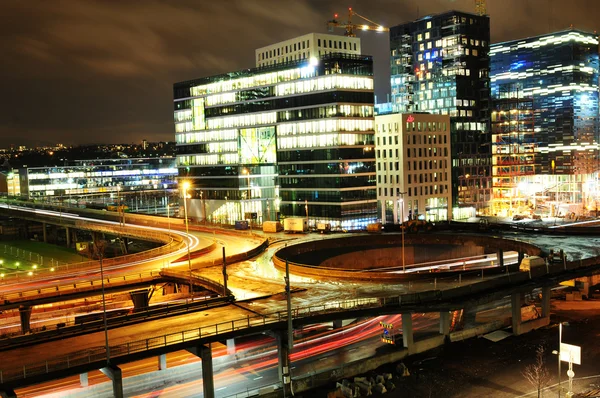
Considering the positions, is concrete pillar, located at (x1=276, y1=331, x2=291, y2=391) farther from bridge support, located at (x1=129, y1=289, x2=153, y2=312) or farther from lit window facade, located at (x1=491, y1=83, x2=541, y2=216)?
lit window facade, located at (x1=491, y1=83, x2=541, y2=216)

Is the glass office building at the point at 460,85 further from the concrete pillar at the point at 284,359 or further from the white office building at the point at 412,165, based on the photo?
the concrete pillar at the point at 284,359

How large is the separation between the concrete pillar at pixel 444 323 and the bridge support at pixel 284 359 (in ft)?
58.1

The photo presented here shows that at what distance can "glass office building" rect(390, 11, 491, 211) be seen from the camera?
149m

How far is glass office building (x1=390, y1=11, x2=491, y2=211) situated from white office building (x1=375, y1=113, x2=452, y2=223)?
43.8 ft

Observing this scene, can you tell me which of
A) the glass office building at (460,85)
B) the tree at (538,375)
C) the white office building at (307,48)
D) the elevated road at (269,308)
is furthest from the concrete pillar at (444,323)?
the glass office building at (460,85)

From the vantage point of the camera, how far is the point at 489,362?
49.5 metres

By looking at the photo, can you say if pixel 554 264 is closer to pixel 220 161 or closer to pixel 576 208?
pixel 220 161

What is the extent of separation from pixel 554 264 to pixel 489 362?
18353 millimetres

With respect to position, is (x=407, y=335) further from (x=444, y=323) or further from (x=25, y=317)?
(x=25, y=317)

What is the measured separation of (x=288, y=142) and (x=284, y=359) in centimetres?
8488

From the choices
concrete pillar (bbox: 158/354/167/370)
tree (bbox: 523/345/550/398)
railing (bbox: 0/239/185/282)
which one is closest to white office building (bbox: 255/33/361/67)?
railing (bbox: 0/239/185/282)

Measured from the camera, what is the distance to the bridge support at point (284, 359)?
43.6 metres

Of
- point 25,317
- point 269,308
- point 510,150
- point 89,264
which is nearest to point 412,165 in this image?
point 510,150

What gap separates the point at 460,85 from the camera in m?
151
